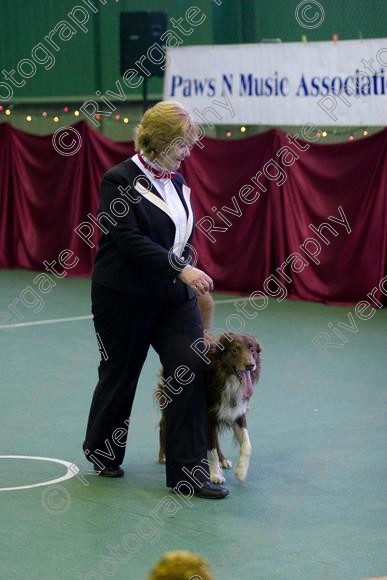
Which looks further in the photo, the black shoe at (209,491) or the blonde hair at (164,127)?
the black shoe at (209,491)

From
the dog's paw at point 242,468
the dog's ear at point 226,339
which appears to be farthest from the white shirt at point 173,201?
the dog's paw at point 242,468

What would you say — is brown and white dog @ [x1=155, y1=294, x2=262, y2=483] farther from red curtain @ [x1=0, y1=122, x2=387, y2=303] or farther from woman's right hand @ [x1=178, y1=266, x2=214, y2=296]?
red curtain @ [x1=0, y1=122, x2=387, y2=303]

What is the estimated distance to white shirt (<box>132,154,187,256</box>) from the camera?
17.6 ft

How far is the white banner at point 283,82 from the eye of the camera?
11227mm

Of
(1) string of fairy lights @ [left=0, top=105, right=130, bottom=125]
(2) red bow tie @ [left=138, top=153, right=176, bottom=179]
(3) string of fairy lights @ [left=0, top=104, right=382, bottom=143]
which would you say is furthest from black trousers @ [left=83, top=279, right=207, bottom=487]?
(1) string of fairy lights @ [left=0, top=105, right=130, bottom=125]

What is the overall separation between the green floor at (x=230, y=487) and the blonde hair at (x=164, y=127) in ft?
5.30

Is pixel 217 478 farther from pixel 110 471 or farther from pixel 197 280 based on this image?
pixel 197 280

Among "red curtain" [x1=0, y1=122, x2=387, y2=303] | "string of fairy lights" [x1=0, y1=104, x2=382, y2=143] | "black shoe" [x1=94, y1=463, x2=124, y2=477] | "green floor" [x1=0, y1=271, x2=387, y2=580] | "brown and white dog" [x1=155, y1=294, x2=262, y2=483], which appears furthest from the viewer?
"string of fairy lights" [x1=0, y1=104, x2=382, y2=143]

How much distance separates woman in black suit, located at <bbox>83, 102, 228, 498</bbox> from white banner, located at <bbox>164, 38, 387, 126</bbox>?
6.12 metres

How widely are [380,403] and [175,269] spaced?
8.62 ft

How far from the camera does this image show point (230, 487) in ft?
18.4

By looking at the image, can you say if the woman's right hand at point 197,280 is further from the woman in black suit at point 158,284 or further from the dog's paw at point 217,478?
the dog's paw at point 217,478

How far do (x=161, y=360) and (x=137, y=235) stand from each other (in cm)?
64

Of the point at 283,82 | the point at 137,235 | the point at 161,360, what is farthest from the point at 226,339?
the point at 283,82
